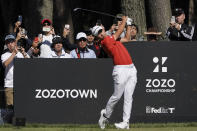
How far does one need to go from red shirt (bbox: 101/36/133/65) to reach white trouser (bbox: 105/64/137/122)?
4.1 inches

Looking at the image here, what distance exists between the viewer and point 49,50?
661 inches

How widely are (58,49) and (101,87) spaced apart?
130cm

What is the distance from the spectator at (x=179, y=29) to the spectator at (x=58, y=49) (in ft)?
8.08

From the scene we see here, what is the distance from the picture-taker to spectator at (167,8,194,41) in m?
16.8

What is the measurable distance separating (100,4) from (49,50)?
1307 cm

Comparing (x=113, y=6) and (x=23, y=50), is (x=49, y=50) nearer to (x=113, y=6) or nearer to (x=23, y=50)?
(x=23, y=50)

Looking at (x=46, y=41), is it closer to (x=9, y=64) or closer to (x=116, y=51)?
(x=9, y=64)

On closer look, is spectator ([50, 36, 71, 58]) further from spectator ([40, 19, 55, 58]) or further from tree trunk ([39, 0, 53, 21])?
tree trunk ([39, 0, 53, 21])

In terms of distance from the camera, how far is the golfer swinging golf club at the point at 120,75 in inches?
592

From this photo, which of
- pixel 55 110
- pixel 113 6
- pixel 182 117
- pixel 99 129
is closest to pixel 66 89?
pixel 55 110

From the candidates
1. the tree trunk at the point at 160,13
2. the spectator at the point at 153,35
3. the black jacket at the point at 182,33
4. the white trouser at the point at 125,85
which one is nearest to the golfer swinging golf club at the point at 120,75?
the white trouser at the point at 125,85

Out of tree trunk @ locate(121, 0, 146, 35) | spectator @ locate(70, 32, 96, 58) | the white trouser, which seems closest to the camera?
the white trouser

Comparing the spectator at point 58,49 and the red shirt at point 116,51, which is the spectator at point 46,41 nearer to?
the spectator at point 58,49

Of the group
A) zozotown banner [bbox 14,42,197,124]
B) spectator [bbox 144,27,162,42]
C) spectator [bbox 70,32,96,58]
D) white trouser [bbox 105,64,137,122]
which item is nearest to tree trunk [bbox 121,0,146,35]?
spectator [bbox 144,27,162,42]
